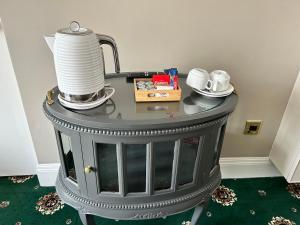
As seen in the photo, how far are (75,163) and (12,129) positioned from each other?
0.66 metres

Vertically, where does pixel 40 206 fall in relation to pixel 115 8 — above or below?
below

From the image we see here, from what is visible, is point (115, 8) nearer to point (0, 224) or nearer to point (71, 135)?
point (71, 135)

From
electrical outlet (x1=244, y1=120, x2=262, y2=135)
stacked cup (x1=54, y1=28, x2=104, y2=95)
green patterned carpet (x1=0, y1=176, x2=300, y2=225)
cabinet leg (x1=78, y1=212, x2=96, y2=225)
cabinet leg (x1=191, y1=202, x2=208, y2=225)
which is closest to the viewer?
stacked cup (x1=54, y1=28, x2=104, y2=95)

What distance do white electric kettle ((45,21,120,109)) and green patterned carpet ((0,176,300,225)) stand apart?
706mm

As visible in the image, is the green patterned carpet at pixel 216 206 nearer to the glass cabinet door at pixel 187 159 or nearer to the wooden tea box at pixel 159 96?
the glass cabinet door at pixel 187 159

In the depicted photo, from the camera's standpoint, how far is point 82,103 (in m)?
0.82

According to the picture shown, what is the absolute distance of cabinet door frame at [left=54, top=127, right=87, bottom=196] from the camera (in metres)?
0.81

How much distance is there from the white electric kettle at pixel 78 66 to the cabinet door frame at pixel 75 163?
90 millimetres

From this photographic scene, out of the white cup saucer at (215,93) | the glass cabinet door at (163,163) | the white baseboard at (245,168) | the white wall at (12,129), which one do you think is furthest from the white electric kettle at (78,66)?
the white baseboard at (245,168)

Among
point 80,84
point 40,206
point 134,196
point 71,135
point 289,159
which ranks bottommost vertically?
point 40,206

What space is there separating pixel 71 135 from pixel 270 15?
3.15 ft

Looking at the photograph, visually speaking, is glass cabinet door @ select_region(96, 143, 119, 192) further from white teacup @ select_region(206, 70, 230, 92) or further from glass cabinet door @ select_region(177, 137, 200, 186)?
white teacup @ select_region(206, 70, 230, 92)

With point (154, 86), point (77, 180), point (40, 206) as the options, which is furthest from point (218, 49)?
point (40, 206)

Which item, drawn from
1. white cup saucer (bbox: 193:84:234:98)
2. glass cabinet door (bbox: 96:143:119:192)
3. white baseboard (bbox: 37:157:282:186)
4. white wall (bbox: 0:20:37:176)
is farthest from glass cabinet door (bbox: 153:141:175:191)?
white wall (bbox: 0:20:37:176)
